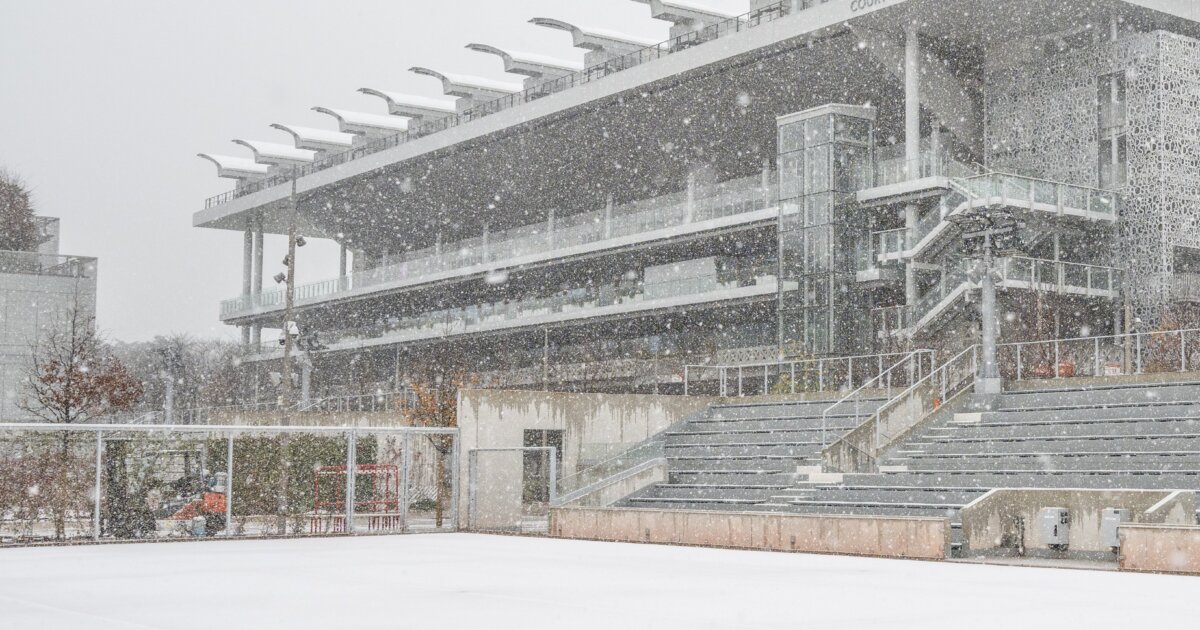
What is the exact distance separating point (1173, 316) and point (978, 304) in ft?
19.4

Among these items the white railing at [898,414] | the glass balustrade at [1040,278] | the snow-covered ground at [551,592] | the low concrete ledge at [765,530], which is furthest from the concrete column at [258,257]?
the snow-covered ground at [551,592]

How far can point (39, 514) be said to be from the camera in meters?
23.3

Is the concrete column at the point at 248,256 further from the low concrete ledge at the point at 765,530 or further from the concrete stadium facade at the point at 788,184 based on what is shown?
the low concrete ledge at the point at 765,530

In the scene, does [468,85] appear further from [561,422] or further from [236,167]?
[561,422]

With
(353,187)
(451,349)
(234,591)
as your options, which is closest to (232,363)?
(353,187)

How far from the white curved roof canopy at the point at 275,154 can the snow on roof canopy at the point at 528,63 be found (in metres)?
19.5

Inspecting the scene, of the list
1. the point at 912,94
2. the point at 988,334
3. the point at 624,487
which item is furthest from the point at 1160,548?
the point at 912,94

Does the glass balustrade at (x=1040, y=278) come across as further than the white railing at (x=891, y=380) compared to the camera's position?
Yes

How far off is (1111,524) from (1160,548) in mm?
2052

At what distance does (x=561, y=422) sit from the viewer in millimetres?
29641

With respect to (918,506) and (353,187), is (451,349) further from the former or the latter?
(918,506)

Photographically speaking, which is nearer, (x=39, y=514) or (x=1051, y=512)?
(x=1051, y=512)

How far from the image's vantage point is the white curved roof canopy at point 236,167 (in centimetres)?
8244

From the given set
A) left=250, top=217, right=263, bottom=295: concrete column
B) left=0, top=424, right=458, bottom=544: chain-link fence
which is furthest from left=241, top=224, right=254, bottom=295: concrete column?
left=0, top=424, right=458, bottom=544: chain-link fence
